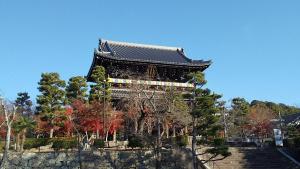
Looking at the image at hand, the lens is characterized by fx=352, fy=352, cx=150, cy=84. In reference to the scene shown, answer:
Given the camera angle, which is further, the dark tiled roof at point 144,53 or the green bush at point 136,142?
the dark tiled roof at point 144,53

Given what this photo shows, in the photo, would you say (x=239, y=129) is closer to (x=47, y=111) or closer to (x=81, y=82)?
(x=81, y=82)

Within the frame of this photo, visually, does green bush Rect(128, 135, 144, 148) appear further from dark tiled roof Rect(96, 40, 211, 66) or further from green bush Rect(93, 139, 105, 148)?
dark tiled roof Rect(96, 40, 211, 66)

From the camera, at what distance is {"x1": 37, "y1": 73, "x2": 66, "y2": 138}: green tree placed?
87.7 feet

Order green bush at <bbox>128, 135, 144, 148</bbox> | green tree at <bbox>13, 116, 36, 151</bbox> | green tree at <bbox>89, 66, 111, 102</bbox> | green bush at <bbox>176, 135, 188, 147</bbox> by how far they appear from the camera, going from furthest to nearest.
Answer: green tree at <bbox>89, 66, 111, 102</bbox> < green bush at <bbox>176, 135, 188, 147</bbox> < green bush at <bbox>128, 135, 144, 148</bbox> < green tree at <bbox>13, 116, 36, 151</bbox>

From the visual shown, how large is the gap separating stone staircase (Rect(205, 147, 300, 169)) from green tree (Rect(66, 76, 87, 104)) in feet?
41.6

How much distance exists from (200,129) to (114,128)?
7.84 meters

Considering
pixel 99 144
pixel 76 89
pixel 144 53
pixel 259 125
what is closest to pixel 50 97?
pixel 76 89

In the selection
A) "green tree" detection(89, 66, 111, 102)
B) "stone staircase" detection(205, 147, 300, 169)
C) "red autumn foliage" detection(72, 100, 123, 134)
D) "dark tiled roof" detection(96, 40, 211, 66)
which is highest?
"dark tiled roof" detection(96, 40, 211, 66)

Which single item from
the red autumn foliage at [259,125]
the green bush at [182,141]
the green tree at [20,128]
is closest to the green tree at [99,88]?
the green tree at [20,128]

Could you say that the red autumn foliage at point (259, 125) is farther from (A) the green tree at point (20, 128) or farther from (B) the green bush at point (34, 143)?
(A) the green tree at point (20, 128)

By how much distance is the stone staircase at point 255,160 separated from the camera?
925 inches

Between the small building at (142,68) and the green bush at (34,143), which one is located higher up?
the small building at (142,68)

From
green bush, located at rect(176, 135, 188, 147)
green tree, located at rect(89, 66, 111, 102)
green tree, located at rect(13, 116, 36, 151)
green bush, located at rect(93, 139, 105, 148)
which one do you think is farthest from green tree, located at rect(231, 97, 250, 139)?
green tree, located at rect(13, 116, 36, 151)

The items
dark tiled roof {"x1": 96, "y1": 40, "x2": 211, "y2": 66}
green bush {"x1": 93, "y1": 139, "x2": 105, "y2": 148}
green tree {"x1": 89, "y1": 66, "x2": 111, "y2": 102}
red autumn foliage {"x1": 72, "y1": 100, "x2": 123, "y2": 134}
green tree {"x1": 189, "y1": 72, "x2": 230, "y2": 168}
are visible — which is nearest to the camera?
green tree {"x1": 189, "y1": 72, "x2": 230, "y2": 168}
